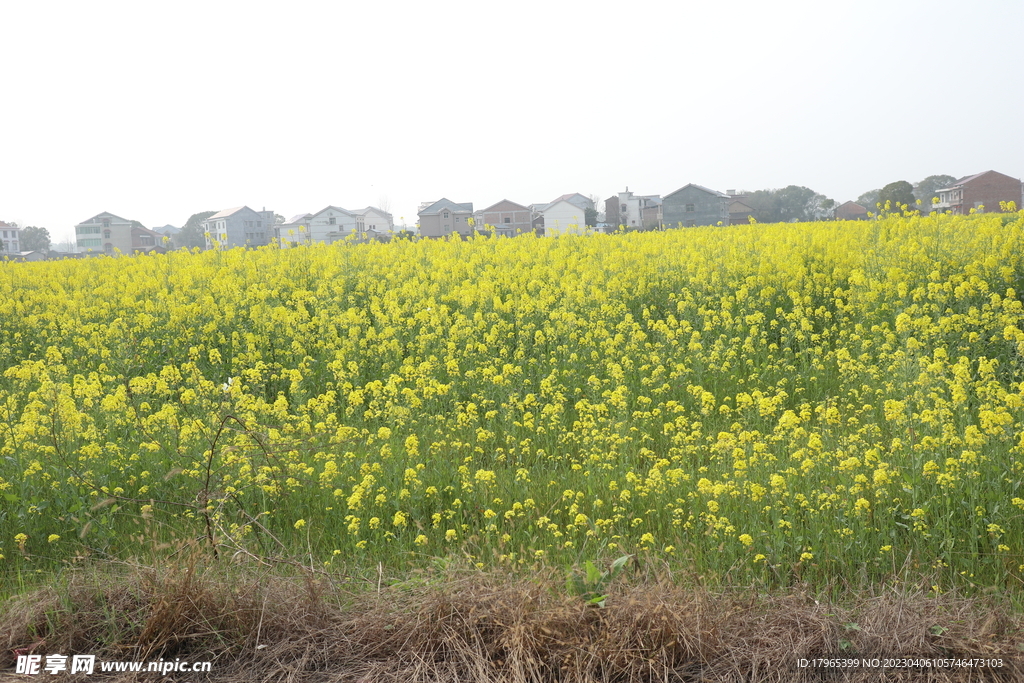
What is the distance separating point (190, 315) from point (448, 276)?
3.32 m

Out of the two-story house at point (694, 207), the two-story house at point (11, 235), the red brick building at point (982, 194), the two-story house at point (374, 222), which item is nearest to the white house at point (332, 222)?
the two-story house at point (374, 222)

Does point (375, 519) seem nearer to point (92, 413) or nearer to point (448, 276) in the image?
point (92, 413)

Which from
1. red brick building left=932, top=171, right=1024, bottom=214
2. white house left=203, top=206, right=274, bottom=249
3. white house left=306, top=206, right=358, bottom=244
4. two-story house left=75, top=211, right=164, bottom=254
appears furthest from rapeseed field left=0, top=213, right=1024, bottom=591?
two-story house left=75, top=211, right=164, bottom=254

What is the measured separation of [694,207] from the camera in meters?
19.7

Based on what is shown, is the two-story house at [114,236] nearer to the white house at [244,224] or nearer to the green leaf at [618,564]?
the white house at [244,224]

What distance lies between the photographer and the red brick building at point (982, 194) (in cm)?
1212

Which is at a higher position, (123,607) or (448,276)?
(448,276)

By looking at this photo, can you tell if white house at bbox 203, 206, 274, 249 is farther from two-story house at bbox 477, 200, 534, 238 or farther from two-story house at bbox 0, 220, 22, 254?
two-story house at bbox 0, 220, 22, 254

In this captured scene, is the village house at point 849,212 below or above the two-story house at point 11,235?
below

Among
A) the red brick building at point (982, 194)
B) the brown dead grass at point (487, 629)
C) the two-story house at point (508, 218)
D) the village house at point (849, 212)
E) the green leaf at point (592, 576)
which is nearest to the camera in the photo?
the brown dead grass at point (487, 629)

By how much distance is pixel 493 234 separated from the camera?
46.2 ft

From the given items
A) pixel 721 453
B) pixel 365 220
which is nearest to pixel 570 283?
pixel 721 453

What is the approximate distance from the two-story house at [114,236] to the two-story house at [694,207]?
1217 cm

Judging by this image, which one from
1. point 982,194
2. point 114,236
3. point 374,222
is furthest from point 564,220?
point 114,236
